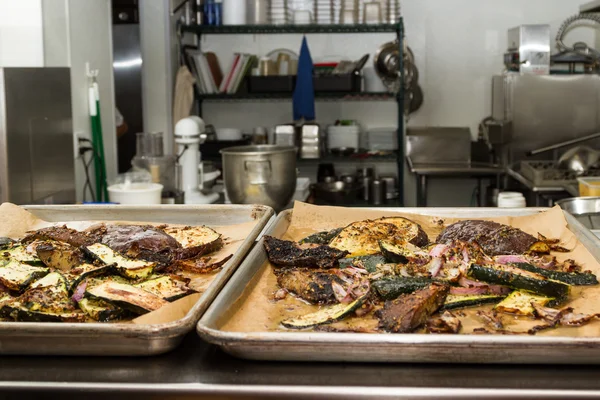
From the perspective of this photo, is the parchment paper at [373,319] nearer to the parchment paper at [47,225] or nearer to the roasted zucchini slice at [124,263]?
the parchment paper at [47,225]

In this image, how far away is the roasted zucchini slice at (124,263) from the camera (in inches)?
68.6

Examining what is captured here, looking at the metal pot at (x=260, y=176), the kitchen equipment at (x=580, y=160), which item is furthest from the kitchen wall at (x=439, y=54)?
the metal pot at (x=260, y=176)

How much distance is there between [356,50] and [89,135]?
145 inches

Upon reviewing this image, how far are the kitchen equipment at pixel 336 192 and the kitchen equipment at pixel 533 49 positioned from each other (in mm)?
1846

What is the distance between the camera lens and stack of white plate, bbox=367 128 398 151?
7.01 meters

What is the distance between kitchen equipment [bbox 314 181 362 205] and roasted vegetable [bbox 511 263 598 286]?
4.42 m

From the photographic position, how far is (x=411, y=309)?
141 cm

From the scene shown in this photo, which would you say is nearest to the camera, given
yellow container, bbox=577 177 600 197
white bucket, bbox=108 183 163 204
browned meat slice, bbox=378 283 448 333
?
browned meat slice, bbox=378 283 448 333

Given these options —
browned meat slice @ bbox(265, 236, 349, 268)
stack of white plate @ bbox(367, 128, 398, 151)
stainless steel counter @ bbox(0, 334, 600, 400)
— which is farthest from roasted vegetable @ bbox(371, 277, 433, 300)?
stack of white plate @ bbox(367, 128, 398, 151)

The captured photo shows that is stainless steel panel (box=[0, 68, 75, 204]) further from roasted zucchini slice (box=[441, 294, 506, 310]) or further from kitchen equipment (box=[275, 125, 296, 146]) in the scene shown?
kitchen equipment (box=[275, 125, 296, 146])

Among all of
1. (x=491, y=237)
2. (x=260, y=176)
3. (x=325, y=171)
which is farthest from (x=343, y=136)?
(x=491, y=237)

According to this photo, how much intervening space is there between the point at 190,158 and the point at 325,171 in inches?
103

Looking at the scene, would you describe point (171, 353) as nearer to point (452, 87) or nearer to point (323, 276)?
point (323, 276)

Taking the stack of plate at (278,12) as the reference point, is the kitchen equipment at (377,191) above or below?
below
